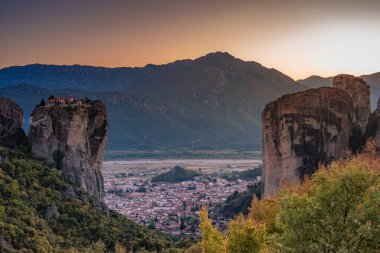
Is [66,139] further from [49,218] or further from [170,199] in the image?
[170,199]

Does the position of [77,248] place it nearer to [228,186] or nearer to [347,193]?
[347,193]

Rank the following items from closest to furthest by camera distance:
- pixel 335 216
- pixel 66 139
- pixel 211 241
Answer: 1. pixel 335 216
2. pixel 211 241
3. pixel 66 139

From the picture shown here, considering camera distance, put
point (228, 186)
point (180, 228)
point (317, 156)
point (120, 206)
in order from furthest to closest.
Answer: point (228, 186)
point (120, 206)
point (180, 228)
point (317, 156)

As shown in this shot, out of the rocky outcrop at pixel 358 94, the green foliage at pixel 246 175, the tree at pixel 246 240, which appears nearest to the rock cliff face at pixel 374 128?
the rocky outcrop at pixel 358 94

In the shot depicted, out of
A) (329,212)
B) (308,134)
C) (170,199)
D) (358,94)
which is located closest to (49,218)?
(308,134)

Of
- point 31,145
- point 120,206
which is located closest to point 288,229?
point 31,145

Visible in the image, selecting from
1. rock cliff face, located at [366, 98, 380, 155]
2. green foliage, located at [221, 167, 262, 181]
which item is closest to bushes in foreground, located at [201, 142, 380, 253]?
rock cliff face, located at [366, 98, 380, 155]
